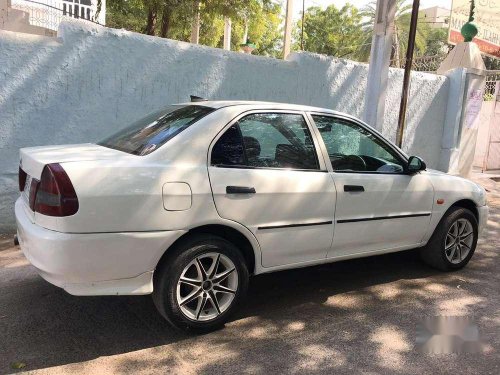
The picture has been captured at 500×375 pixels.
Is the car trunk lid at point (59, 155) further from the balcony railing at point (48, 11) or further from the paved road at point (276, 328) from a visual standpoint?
the balcony railing at point (48, 11)

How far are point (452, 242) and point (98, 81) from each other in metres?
4.59

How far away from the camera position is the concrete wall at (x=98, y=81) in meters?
5.75

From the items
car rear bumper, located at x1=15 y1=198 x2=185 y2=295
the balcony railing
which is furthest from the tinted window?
the balcony railing

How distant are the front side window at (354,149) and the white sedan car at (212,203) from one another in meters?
0.01

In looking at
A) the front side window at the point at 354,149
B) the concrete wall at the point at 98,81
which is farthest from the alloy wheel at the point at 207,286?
the concrete wall at the point at 98,81

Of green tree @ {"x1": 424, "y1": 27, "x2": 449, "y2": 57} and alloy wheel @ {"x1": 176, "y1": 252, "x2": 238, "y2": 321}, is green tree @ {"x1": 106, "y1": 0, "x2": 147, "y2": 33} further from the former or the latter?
green tree @ {"x1": 424, "y1": 27, "x2": 449, "y2": 57}

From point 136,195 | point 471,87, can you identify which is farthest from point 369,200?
point 471,87

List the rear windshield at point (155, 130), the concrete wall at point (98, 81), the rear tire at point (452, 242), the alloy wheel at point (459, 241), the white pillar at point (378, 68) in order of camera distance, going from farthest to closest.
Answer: the white pillar at point (378, 68) → the concrete wall at point (98, 81) → the alloy wheel at point (459, 241) → the rear tire at point (452, 242) → the rear windshield at point (155, 130)

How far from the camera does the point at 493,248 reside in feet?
20.2

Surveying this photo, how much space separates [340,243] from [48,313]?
2419 millimetres

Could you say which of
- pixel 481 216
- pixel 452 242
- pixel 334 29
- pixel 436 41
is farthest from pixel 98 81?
pixel 436 41

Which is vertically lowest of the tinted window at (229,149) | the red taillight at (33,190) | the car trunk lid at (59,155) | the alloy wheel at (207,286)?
the alloy wheel at (207,286)

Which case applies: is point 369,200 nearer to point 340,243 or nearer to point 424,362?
point 340,243

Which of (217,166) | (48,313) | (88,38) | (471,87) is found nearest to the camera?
(217,166)
